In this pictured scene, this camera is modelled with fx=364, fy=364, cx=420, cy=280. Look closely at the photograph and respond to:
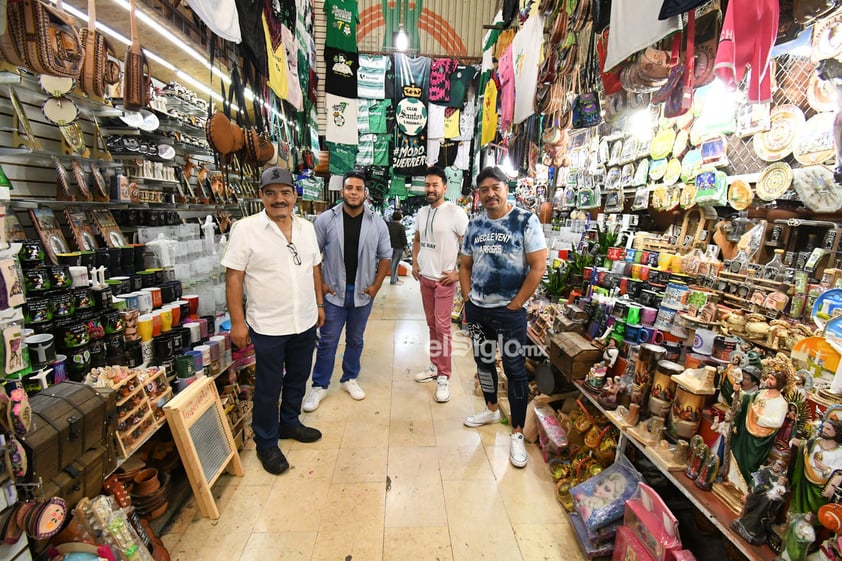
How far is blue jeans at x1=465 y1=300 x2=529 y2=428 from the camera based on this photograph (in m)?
2.36

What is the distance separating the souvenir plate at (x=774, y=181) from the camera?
1.72 meters

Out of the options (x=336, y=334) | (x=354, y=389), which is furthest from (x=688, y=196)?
(x=354, y=389)

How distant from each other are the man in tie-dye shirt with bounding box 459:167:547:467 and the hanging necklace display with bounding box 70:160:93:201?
2380 millimetres

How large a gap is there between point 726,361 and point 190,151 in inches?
163

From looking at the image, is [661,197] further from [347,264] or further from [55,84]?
[55,84]

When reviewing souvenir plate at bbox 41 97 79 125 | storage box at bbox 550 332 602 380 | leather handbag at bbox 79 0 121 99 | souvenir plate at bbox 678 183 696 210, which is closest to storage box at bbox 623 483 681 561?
storage box at bbox 550 332 602 380

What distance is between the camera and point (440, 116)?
20.3 feet

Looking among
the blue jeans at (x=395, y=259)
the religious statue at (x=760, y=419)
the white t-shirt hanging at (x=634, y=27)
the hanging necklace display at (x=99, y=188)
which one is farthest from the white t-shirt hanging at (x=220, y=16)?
the blue jeans at (x=395, y=259)

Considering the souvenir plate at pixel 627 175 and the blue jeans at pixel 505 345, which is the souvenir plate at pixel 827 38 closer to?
the souvenir plate at pixel 627 175

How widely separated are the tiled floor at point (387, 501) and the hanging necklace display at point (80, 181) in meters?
1.88

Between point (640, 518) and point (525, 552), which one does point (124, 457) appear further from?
point (640, 518)

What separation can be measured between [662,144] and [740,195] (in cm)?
73

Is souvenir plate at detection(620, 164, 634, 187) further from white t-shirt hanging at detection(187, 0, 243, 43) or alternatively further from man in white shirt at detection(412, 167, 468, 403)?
white t-shirt hanging at detection(187, 0, 243, 43)

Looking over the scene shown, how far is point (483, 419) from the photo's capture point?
2.80 m
